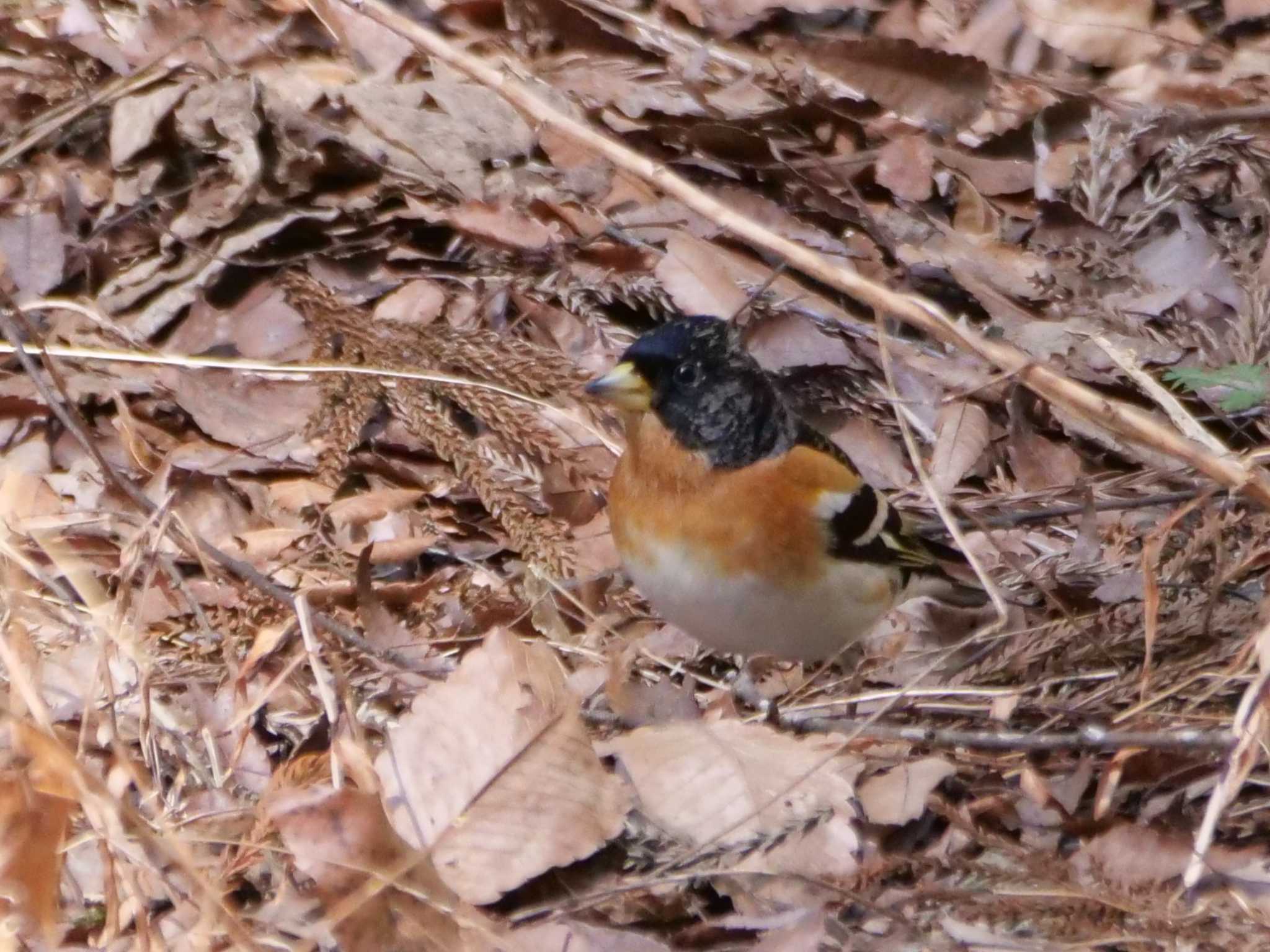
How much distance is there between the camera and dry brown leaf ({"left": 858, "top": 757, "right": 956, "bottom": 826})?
8.05ft

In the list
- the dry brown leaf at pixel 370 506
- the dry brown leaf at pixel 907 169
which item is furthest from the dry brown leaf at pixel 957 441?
the dry brown leaf at pixel 370 506

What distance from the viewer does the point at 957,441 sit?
140 inches

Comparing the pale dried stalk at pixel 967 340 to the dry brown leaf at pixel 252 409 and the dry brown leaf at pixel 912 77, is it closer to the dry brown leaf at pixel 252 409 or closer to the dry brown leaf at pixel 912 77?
the dry brown leaf at pixel 252 409

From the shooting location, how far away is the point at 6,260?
3.81 meters

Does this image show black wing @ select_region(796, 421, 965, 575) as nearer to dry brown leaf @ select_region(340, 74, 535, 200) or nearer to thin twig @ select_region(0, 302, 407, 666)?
thin twig @ select_region(0, 302, 407, 666)

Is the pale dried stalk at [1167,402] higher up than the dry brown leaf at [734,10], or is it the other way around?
the pale dried stalk at [1167,402]

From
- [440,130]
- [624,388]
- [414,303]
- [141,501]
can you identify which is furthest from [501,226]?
Result: [141,501]

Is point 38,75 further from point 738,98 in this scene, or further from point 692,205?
Result: point 692,205

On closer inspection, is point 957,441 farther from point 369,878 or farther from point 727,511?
point 369,878

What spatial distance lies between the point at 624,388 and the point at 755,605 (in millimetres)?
554

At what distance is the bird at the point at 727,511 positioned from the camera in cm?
288

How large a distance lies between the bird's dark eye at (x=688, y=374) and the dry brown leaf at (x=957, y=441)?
0.88 m

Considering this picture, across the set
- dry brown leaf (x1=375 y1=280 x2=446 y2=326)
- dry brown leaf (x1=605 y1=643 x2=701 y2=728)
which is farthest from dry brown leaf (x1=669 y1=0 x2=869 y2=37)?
dry brown leaf (x1=605 y1=643 x2=701 y2=728)

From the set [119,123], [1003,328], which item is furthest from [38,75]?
[1003,328]
